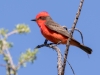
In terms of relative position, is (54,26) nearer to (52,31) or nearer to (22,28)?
(52,31)

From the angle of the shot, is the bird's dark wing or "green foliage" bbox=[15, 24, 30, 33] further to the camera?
the bird's dark wing

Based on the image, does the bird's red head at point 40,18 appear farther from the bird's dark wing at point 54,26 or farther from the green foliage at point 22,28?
the green foliage at point 22,28

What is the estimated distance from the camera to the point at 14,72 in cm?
59

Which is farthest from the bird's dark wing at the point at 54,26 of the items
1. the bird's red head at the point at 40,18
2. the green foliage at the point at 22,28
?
the green foliage at the point at 22,28

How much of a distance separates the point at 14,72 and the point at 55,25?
4162 mm

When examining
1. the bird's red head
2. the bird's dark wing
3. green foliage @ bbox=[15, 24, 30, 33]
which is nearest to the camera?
green foliage @ bbox=[15, 24, 30, 33]

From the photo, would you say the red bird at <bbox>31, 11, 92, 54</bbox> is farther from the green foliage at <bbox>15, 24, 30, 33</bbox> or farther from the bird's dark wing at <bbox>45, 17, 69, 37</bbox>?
the green foliage at <bbox>15, 24, 30, 33</bbox>

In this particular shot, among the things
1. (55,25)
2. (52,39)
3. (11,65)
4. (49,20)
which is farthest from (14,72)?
(49,20)

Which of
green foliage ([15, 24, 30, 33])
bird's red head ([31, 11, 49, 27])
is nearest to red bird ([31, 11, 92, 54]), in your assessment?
bird's red head ([31, 11, 49, 27])

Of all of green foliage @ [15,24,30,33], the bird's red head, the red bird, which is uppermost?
the bird's red head

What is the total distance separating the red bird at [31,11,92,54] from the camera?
13.9 feet

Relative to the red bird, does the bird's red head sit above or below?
above

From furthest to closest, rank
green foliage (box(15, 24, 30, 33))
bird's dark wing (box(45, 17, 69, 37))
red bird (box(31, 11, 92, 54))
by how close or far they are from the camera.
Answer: bird's dark wing (box(45, 17, 69, 37)), red bird (box(31, 11, 92, 54)), green foliage (box(15, 24, 30, 33))

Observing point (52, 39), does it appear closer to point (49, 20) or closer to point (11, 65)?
point (49, 20)
